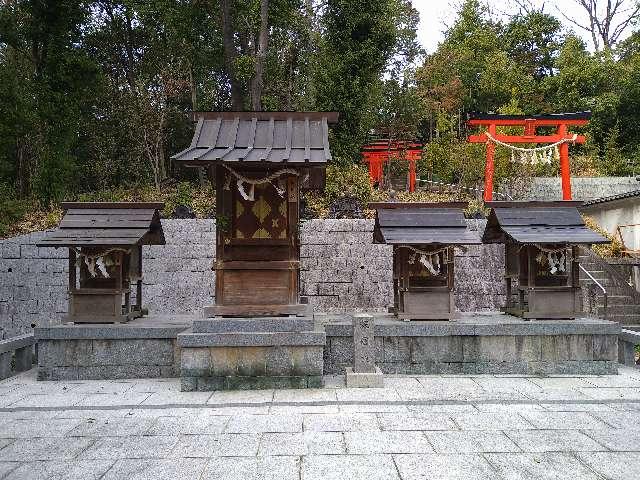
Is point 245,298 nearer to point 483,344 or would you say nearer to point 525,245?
point 483,344

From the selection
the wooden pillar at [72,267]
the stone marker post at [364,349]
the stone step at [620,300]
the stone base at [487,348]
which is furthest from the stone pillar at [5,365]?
the stone step at [620,300]

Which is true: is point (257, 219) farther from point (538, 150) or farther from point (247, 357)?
point (538, 150)

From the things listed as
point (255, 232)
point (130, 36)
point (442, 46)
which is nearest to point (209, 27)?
point (130, 36)

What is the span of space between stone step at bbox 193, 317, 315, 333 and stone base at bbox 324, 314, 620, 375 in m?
0.79

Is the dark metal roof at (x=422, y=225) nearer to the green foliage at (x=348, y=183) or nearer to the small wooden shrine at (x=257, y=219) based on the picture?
the small wooden shrine at (x=257, y=219)

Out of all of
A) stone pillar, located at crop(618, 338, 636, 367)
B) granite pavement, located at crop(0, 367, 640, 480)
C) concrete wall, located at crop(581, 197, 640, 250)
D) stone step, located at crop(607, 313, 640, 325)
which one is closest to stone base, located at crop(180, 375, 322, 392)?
granite pavement, located at crop(0, 367, 640, 480)

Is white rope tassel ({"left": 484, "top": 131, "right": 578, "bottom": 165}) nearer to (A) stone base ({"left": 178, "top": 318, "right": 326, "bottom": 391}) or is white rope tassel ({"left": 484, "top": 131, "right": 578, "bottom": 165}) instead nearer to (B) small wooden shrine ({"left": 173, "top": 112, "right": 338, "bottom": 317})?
(B) small wooden shrine ({"left": 173, "top": 112, "right": 338, "bottom": 317})

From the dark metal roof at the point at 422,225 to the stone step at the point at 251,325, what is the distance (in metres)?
2.18

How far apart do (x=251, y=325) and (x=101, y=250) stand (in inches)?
128

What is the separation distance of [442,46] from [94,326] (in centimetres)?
2937

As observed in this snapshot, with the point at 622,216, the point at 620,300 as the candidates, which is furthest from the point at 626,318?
the point at 622,216

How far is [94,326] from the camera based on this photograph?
26.9ft

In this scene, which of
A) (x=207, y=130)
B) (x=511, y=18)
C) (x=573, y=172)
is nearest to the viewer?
(x=207, y=130)

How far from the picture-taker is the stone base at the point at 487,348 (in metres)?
8.24
